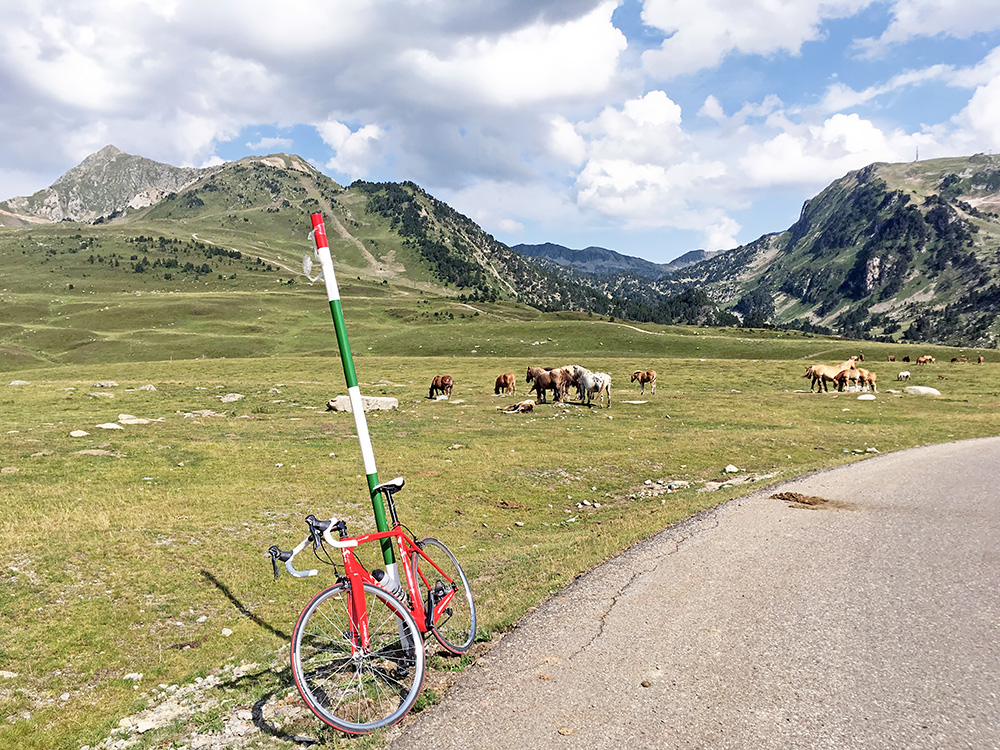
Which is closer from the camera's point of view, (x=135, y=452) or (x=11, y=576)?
(x=11, y=576)

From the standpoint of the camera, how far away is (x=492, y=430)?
120 feet

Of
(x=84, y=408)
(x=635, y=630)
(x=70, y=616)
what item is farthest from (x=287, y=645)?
(x=84, y=408)

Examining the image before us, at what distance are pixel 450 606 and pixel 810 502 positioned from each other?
13.4 meters

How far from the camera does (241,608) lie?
12508 mm

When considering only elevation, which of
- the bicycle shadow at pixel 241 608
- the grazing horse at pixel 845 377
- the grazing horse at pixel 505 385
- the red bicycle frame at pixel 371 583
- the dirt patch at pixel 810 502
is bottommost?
the grazing horse at pixel 845 377

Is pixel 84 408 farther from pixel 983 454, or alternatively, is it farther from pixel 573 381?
pixel 983 454

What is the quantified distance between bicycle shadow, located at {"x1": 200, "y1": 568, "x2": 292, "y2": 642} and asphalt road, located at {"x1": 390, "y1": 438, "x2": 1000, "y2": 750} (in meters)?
5.33

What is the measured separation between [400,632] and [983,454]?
3057 centimetres

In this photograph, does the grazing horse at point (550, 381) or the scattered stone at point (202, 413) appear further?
the grazing horse at point (550, 381)

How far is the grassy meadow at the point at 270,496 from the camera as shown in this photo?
30.8 feet

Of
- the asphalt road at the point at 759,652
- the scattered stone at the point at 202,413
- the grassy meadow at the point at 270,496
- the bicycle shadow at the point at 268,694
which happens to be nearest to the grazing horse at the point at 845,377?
the grassy meadow at the point at 270,496

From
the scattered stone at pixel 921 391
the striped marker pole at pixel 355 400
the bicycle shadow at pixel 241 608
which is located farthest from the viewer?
the scattered stone at pixel 921 391

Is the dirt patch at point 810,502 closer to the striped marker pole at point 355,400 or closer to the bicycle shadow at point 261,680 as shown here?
the striped marker pole at point 355,400

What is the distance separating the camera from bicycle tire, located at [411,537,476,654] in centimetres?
869
